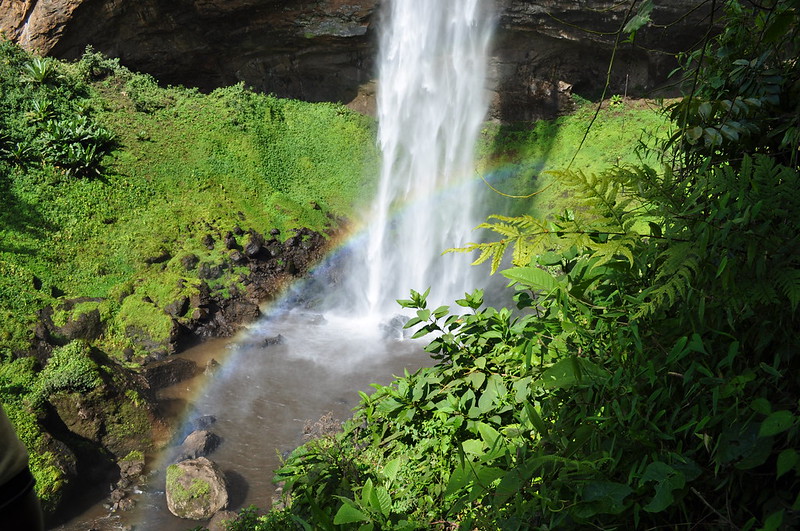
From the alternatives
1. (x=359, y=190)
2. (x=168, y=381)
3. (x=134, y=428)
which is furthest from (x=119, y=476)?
(x=359, y=190)

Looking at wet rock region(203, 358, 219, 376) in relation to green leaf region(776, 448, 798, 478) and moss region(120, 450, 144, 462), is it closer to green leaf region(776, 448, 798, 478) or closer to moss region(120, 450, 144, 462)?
moss region(120, 450, 144, 462)

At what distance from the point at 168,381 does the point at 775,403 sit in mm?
9326

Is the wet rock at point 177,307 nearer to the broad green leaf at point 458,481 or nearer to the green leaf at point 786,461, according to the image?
the broad green leaf at point 458,481

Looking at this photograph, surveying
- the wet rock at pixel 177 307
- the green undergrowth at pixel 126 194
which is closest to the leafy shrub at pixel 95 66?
the green undergrowth at pixel 126 194

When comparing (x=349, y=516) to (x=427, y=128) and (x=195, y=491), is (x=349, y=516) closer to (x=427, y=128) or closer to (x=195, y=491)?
(x=195, y=491)

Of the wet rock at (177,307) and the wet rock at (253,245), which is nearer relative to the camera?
the wet rock at (177,307)

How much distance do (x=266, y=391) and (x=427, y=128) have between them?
A: 1102cm

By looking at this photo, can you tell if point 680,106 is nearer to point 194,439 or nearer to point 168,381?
point 194,439

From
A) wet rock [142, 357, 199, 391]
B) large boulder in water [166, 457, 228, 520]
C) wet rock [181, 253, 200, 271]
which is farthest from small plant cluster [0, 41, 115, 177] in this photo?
large boulder in water [166, 457, 228, 520]

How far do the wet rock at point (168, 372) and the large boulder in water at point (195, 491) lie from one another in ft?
8.35

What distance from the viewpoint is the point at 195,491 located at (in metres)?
6.59

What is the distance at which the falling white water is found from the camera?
610 inches

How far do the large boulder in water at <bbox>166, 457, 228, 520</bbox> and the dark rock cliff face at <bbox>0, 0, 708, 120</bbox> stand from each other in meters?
14.3

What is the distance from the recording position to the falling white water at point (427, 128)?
50.8 feet
